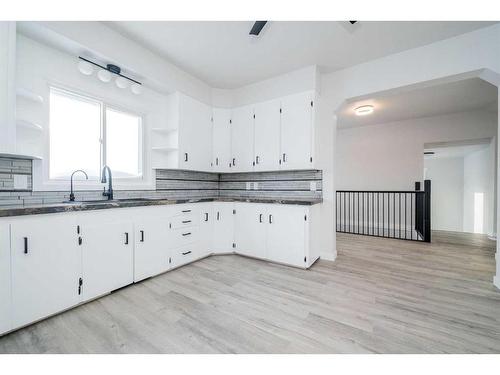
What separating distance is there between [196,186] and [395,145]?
5.20 meters

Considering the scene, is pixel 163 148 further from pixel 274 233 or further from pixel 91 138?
pixel 274 233

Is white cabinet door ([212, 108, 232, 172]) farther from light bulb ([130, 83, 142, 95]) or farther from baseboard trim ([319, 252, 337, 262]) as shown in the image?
baseboard trim ([319, 252, 337, 262])

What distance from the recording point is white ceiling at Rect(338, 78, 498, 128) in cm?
346

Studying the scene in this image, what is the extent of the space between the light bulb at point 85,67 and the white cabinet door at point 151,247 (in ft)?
5.42

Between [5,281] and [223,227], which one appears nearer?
[5,281]

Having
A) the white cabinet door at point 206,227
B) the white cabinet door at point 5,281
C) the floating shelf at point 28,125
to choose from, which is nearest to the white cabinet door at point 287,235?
the white cabinet door at point 206,227

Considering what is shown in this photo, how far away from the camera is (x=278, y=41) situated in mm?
2398

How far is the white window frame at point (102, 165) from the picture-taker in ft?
6.57

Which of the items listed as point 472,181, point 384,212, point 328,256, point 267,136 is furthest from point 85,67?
point 472,181

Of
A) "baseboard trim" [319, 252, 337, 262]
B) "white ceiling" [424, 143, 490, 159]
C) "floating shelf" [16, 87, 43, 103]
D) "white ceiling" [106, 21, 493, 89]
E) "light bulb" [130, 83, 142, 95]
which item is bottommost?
"baseboard trim" [319, 252, 337, 262]

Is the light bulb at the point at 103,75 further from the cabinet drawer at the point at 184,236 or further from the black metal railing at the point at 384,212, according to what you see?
the black metal railing at the point at 384,212

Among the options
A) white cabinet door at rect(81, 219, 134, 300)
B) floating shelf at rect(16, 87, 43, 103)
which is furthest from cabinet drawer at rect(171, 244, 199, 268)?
floating shelf at rect(16, 87, 43, 103)

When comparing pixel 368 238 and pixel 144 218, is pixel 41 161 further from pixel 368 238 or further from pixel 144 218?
pixel 368 238
